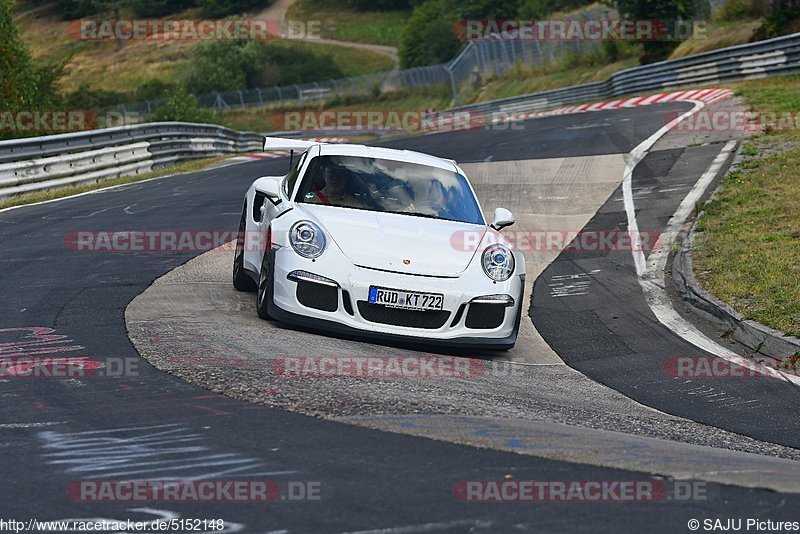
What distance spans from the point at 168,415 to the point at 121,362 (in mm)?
1334

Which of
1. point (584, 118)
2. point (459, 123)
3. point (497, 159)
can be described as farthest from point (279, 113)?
point (497, 159)

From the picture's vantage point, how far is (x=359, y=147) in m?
9.75

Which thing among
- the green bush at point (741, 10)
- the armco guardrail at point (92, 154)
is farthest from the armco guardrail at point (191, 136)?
the green bush at point (741, 10)

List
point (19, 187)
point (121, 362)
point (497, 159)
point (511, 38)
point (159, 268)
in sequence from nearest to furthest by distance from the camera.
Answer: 1. point (121, 362)
2. point (159, 268)
3. point (19, 187)
4. point (497, 159)
5. point (511, 38)

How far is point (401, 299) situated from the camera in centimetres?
779

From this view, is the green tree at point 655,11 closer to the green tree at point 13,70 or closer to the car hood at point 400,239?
the green tree at point 13,70

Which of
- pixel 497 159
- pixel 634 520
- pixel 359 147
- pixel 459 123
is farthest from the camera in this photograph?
pixel 459 123

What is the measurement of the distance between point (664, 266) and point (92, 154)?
1318 centimetres

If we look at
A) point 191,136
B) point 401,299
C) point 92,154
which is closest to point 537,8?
point 191,136

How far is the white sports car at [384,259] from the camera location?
7801 millimetres

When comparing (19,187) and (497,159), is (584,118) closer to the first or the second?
(497,159)

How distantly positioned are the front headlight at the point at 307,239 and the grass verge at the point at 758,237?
3778 mm

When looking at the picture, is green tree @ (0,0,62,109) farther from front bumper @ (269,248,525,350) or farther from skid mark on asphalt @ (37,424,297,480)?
skid mark on asphalt @ (37,424,297,480)

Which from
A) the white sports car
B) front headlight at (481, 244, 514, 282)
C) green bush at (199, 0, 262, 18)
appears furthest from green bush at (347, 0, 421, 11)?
front headlight at (481, 244, 514, 282)
